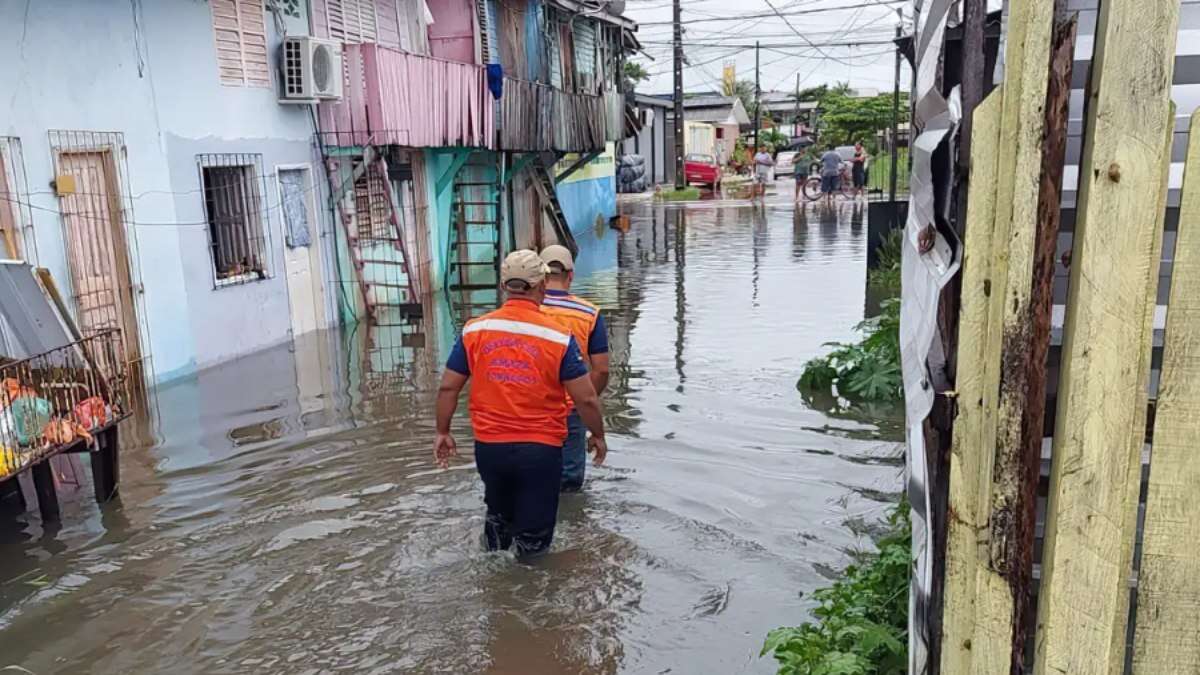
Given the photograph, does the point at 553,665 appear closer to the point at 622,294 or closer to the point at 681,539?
the point at 681,539

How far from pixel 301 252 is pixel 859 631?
10851mm

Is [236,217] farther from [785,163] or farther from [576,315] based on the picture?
[785,163]

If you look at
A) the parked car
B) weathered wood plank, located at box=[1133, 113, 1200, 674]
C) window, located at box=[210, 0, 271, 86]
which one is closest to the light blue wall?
window, located at box=[210, 0, 271, 86]

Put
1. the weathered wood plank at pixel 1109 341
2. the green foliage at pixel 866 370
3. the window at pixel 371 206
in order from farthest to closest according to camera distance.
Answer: the window at pixel 371 206
the green foliage at pixel 866 370
the weathered wood plank at pixel 1109 341

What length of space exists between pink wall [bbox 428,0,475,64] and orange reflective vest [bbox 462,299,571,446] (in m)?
13.6

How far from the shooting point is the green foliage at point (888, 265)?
15.0 m

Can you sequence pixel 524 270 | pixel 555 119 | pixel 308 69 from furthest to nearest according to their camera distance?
pixel 555 119, pixel 308 69, pixel 524 270

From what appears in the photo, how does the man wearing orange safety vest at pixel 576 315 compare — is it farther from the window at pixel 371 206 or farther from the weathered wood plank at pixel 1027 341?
the window at pixel 371 206

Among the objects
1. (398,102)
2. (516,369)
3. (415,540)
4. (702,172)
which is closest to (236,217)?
(398,102)

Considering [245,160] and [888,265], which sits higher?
[245,160]

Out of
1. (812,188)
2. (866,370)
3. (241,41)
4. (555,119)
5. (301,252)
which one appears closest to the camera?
(866,370)

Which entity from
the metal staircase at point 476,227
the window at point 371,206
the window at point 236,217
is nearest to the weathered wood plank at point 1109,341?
the window at point 236,217

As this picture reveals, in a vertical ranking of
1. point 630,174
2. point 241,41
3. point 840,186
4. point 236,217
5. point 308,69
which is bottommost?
point 840,186

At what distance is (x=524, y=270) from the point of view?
5.03m
